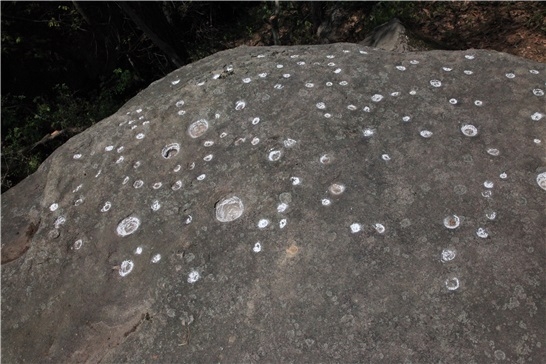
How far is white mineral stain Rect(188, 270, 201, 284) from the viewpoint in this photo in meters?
2.46

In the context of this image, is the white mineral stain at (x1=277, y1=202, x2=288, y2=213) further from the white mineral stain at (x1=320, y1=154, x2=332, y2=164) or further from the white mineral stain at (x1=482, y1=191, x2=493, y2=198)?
the white mineral stain at (x1=482, y1=191, x2=493, y2=198)

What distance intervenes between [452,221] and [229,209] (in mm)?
1194

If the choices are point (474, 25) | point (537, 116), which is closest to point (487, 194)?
point (537, 116)

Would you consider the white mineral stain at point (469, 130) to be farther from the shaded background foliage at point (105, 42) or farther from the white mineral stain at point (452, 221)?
the shaded background foliage at point (105, 42)

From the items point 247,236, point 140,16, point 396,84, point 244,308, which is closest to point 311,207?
point 247,236

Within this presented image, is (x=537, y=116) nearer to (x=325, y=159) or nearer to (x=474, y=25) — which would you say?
(x=325, y=159)

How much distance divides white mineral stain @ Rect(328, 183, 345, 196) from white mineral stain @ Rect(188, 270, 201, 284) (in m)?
0.85

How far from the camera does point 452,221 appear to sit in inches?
93.4

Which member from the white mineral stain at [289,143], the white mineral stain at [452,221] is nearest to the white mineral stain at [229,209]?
the white mineral stain at [289,143]

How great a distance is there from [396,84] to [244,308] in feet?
5.84

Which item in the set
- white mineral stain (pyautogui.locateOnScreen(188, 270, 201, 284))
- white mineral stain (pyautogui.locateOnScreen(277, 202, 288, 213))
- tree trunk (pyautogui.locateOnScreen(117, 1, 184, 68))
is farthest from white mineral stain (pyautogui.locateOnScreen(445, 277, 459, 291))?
tree trunk (pyautogui.locateOnScreen(117, 1, 184, 68))

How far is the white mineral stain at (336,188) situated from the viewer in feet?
8.46

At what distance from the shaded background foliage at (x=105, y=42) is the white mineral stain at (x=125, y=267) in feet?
16.9

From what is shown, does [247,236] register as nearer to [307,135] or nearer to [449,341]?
[307,135]
